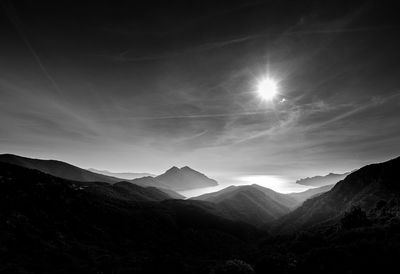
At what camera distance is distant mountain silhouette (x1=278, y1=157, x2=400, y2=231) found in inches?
3349

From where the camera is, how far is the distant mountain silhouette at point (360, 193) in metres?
85.1

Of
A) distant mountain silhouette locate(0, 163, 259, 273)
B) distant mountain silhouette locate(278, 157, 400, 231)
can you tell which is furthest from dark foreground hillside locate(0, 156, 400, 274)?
distant mountain silhouette locate(278, 157, 400, 231)

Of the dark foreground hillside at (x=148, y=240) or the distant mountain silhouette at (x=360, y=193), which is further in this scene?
the distant mountain silhouette at (x=360, y=193)

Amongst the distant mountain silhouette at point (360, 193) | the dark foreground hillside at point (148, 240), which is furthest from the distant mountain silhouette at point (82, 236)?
the distant mountain silhouette at point (360, 193)

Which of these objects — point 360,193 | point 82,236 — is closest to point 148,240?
point 82,236

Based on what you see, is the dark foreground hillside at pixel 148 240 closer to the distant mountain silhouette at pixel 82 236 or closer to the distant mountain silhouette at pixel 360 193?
the distant mountain silhouette at pixel 82 236

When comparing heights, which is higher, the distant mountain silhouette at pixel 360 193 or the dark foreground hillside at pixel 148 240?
the distant mountain silhouette at pixel 360 193

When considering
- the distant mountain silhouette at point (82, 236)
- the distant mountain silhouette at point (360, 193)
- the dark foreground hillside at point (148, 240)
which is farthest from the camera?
the distant mountain silhouette at point (360, 193)

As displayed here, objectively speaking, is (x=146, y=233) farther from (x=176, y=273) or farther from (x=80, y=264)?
(x=176, y=273)

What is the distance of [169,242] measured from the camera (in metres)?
61.8

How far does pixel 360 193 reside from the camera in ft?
333

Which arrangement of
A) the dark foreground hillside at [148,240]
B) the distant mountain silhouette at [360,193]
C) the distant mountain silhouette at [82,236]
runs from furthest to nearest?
1. the distant mountain silhouette at [360,193]
2. the distant mountain silhouette at [82,236]
3. the dark foreground hillside at [148,240]

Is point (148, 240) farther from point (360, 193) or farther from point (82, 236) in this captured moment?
point (360, 193)

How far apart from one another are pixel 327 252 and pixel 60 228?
4981 centimetres
